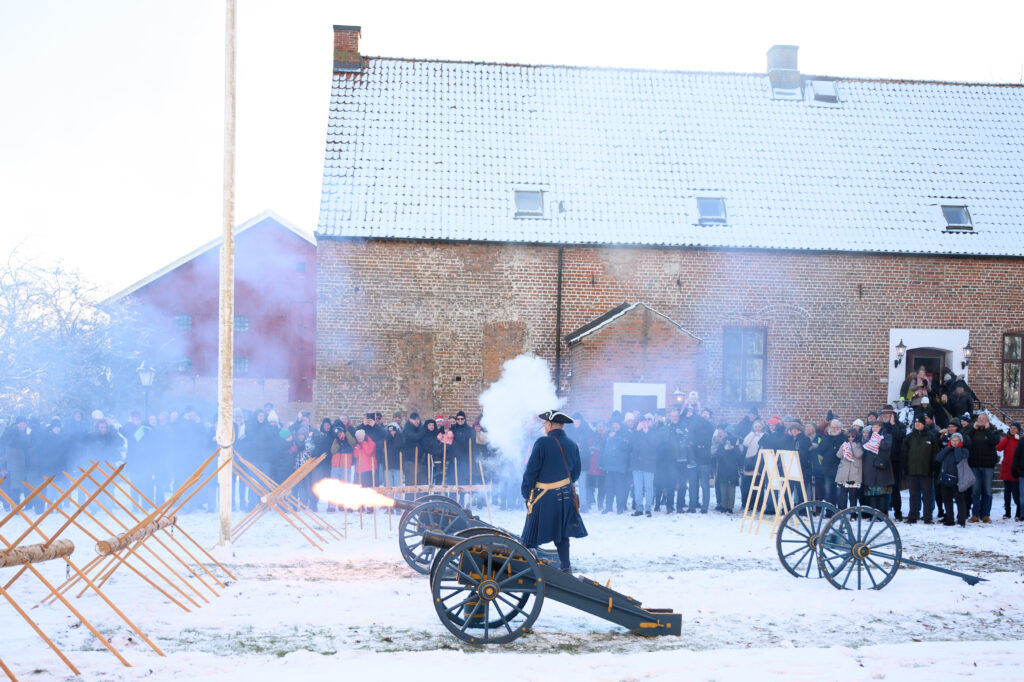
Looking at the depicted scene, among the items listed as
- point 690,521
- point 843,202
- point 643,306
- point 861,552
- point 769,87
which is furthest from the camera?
point 769,87

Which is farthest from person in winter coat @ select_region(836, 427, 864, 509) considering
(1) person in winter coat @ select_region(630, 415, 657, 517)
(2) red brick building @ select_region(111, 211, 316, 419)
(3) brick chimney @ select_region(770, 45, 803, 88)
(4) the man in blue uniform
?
(2) red brick building @ select_region(111, 211, 316, 419)

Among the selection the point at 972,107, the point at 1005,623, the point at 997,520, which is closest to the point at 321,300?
the point at 997,520

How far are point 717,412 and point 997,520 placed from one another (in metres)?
7.21

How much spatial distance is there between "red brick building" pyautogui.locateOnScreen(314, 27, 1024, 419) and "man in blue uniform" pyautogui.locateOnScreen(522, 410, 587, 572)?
33.3ft

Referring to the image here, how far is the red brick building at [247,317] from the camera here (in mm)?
28234

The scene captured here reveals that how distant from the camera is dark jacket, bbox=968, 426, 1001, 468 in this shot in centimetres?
1448

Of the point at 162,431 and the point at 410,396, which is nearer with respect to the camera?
the point at 162,431

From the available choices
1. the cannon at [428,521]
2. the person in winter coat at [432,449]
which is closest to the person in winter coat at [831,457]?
the person in winter coat at [432,449]

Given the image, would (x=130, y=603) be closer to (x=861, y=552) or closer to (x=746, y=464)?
(x=861, y=552)

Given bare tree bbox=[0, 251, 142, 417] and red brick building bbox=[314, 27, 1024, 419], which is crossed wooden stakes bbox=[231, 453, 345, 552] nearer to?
red brick building bbox=[314, 27, 1024, 419]

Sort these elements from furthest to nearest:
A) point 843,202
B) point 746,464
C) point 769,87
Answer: point 769,87, point 843,202, point 746,464

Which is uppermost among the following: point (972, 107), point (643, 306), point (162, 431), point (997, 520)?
point (972, 107)

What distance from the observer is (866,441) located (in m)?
14.3

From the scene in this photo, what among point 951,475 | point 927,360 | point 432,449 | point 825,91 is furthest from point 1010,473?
point 825,91
